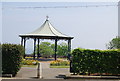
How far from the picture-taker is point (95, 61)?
15312 millimetres

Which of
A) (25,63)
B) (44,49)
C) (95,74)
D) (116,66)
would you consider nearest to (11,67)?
(95,74)

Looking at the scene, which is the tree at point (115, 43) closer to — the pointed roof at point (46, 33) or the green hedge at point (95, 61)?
the pointed roof at point (46, 33)

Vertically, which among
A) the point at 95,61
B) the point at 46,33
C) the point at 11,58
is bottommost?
the point at 95,61

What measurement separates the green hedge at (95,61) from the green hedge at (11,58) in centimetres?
411

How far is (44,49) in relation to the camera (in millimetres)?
52656

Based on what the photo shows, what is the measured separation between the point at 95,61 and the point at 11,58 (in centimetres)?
620

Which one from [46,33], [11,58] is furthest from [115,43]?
[11,58]

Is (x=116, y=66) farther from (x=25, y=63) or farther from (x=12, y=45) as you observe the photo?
(x=25, y=63)

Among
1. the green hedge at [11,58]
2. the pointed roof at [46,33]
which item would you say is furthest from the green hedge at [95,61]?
the pointed roof at [46,33]

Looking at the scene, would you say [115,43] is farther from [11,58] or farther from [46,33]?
[11,58]

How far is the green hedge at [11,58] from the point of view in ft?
48.3

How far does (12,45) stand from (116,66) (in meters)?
7.79

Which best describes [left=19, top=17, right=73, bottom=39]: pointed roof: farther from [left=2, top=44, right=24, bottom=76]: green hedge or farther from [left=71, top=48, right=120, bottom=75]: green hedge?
[left=2, top=44, right=24, bottom=76]: green hedge

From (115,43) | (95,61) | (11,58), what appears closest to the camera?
(11,58)
